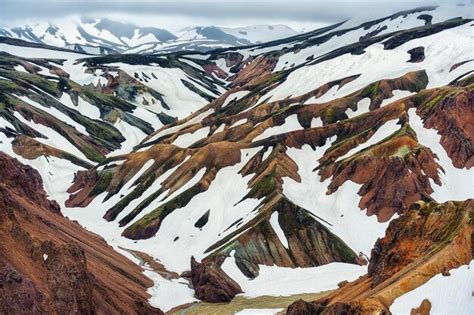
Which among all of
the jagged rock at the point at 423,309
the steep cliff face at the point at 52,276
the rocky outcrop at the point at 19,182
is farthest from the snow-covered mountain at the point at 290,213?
the rocky outcrop at the point at 19,182

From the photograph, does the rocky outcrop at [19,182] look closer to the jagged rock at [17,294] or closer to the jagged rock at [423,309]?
the jagged rock at [17,294]

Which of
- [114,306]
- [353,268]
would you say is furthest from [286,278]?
[114,306]

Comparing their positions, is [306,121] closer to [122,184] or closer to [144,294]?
[122,184]

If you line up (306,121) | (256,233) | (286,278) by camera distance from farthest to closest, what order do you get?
1. (306,121)
2. (256,233)
3. (286,278)

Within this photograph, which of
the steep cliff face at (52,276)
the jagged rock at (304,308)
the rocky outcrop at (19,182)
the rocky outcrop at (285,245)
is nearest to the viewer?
the steep cliff face at (52,276)

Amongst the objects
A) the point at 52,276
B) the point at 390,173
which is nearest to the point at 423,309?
the point at 52,276

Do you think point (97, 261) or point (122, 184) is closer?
point (97, 261)

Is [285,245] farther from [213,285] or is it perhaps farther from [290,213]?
[213,285]
